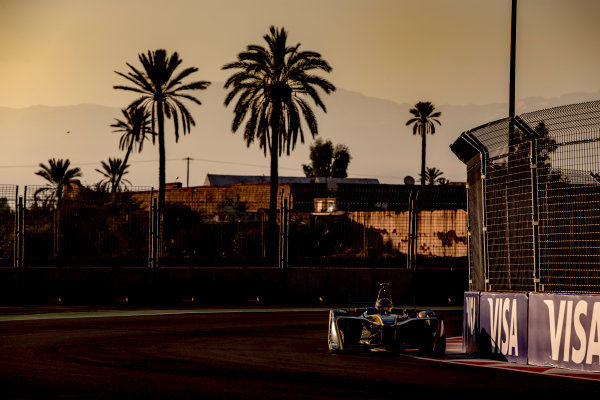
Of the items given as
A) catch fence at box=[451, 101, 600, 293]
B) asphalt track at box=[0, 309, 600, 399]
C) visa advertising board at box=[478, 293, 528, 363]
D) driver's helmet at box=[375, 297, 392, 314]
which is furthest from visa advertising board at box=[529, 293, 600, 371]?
driver's helmet at box=[375, 297, 392, 314]

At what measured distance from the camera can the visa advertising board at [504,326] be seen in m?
11.6

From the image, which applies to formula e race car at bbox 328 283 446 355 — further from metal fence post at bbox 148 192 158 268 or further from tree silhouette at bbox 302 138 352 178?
tree silhouette at bbox 302 138 352 178

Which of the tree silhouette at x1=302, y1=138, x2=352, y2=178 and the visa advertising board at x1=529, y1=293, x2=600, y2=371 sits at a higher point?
the tree silhouette at x1=302, y1=138, x2=352, y2=178

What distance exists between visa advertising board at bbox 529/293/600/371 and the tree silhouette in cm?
11561

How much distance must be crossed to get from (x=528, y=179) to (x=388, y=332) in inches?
111

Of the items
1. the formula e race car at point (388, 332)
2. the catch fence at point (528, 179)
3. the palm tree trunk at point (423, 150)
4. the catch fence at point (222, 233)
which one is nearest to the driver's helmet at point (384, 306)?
the formula e race car at point (388, 332)

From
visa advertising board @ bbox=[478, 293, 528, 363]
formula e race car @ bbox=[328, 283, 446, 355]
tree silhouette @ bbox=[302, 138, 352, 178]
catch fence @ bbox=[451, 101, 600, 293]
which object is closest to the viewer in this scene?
catch fence @ bbox=[451, 101, 600, 293]

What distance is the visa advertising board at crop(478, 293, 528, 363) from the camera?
456 inches

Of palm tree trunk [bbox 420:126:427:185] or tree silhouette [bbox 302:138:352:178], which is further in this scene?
tree silhouette [bbox 302:138:352:178]

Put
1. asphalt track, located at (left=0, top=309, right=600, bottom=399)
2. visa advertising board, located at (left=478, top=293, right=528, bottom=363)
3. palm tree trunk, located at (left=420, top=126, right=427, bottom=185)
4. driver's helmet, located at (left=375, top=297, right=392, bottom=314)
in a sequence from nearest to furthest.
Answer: asphalt track, located at (left=0, top=309, right=600, bottom=399), visa advertising board, located at (left=478, top=293, right=528, bottom=363), driver's helmet, located at (left=375, top=297, right=392, bottom=314), palm tree trunk, located at (left=420, top=126, right=427, bottom=185)

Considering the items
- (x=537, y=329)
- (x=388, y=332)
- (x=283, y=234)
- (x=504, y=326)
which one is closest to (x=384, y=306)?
(x=388, y=332)

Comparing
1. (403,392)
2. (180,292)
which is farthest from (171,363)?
(180,292)

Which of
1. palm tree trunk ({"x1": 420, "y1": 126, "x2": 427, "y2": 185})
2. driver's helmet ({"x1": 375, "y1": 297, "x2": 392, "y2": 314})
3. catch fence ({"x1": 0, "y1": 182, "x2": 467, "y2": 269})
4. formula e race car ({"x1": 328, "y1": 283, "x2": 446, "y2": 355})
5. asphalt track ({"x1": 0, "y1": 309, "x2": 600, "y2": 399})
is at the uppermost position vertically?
palm tree trunk ({"x1": 420, "y1": 126, "x2": 427, "y2": 185})

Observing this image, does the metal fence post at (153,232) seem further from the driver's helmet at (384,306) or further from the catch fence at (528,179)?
the driver's helmet at (384,306)
